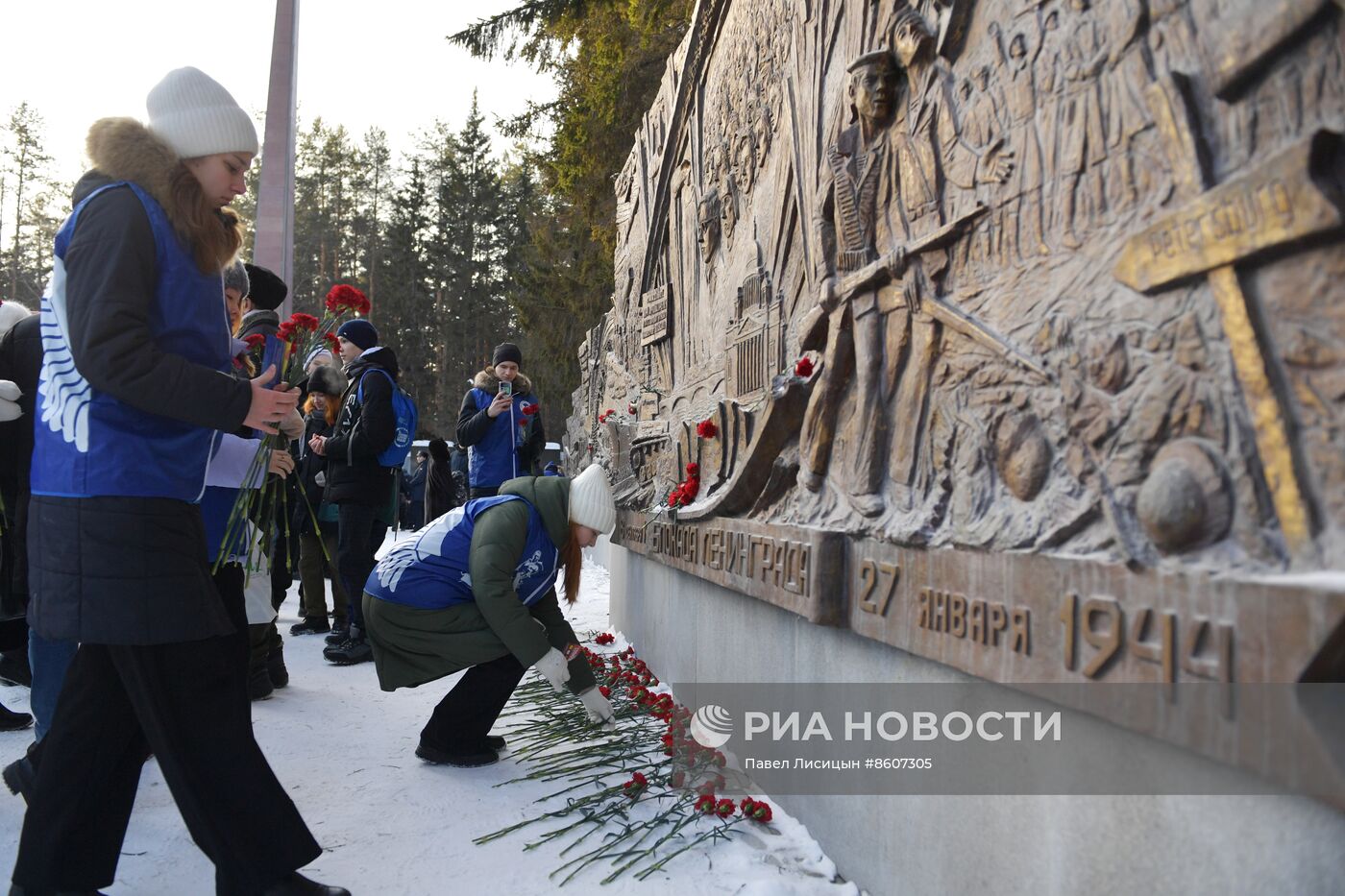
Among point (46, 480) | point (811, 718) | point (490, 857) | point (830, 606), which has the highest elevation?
point (46, 480)

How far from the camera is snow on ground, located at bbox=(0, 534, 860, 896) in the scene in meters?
2.32

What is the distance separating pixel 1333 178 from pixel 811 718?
6.32 feet

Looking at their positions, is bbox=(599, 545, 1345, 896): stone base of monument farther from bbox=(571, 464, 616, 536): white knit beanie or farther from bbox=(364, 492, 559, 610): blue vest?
bbox=(364, 492, 559, 610): blue vest

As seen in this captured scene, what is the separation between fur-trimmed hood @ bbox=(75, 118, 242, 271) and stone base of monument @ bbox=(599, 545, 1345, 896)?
1.79 meters

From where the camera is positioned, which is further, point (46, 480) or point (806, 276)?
point (806, 276)

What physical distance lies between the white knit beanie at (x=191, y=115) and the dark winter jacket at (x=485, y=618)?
60.9 inches

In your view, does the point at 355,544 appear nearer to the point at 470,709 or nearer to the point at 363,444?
the point at 363,444

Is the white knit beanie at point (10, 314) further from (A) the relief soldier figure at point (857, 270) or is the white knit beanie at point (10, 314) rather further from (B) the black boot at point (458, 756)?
(A) the relief soldier figure at point (857, 270)

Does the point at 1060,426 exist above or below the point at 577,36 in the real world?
below

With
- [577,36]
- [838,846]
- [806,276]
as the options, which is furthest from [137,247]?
[577,36]

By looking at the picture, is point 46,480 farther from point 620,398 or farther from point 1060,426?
point 620,398

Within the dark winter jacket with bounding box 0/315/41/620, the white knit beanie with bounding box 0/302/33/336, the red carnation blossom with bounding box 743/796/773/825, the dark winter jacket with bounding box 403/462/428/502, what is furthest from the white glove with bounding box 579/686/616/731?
the dark winter jacket with bounding box 403/462/428/502

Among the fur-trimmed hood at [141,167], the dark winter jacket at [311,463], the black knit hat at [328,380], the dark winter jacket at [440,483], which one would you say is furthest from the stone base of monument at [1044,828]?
the dark winter jacket at [440,483]

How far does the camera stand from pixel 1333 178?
117 centimetres
